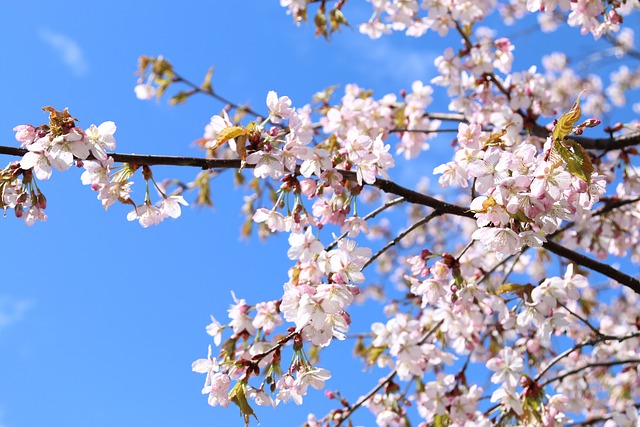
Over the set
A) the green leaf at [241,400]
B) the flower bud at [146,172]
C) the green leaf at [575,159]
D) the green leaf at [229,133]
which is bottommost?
the green leaf at [241,400]

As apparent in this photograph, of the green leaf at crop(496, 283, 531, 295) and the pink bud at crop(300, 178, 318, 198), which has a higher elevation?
the pink bud at crop(300, 178, 318, 198)

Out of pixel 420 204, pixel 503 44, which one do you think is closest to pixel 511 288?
pixel 420 204

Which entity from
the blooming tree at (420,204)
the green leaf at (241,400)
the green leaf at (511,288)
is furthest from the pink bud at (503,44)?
the green leaf at (241,400)

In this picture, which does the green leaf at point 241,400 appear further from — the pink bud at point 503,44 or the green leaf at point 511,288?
the pink bud at point 503,44

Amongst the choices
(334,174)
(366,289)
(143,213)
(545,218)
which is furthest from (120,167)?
(366,289)

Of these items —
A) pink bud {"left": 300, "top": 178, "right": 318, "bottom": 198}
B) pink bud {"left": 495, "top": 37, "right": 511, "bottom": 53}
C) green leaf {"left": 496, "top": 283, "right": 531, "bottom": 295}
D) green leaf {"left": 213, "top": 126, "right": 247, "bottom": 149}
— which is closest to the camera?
green leaf {"left": 213, "top": 126, "right": 247, "bottom": 149}

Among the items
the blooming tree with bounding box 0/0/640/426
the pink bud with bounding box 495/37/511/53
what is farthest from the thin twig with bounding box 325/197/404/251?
the pink bud with bounding box 495/37/511/53

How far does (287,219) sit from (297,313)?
1.46ft

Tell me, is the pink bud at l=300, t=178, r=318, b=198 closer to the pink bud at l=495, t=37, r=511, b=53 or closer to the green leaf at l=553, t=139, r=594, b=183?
the green leaf at l=553, t=139, r=594, b=183

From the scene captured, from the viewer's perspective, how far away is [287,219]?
2268mm

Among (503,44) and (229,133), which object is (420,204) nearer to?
(229,133)

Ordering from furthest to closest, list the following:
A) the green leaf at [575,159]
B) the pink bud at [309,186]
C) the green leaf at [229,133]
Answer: the pink bud at [309,186] → the green leaf at [229,133] → the green leaf at [575,159]

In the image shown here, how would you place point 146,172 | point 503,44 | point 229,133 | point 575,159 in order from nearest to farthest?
point 575,159
point 229,133
point 146,172
point 503,44

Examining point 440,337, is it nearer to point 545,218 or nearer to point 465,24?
point 545,218
